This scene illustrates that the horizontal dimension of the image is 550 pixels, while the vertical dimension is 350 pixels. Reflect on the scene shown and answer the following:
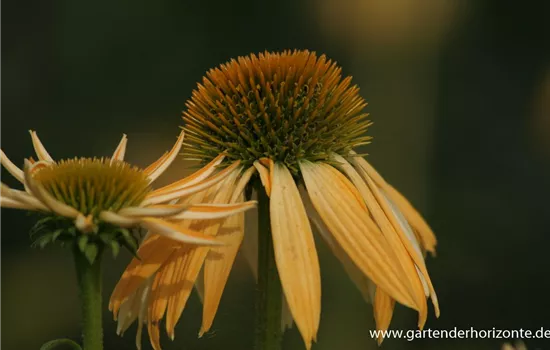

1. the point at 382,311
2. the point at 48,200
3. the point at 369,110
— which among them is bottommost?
the point at 382,311

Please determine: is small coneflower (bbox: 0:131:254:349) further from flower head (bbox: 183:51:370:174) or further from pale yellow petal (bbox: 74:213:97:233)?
flower head (bbox: 183:51:370:174)

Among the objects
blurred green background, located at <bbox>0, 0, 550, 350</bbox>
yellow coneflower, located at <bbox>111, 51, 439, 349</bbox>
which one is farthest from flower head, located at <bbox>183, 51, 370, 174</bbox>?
blurred green background, located at <bbox>0, 0, 550, 350</bbox>

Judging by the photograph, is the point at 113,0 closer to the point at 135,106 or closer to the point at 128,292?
the point at 135,106

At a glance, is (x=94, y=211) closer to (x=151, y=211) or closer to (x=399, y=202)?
(x=151, y=211)

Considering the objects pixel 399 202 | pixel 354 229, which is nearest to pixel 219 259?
pixel 354 229

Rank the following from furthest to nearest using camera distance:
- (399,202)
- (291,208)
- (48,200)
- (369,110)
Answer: (369,110)
(399,202)
(291,208)
(48,200)

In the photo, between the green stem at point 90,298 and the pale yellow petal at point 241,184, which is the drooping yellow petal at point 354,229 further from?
the green stem at point 90,298

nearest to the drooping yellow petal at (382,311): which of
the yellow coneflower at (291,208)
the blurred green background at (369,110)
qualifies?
the yellow coneflower at (291,208)
